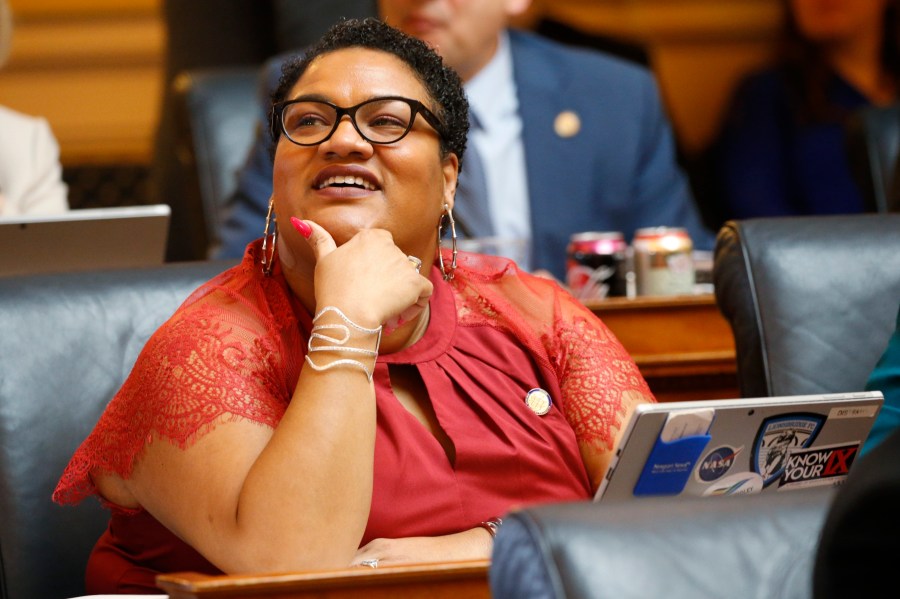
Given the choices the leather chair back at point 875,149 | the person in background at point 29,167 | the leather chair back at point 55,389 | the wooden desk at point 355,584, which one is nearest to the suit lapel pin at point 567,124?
the leather chair back at point 875,149

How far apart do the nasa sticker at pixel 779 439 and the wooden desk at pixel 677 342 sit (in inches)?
29.5

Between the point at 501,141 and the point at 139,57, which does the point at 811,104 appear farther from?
the point at 139,57

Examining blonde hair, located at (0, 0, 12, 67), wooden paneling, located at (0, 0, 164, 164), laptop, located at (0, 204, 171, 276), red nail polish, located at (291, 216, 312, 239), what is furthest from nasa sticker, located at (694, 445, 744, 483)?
wooden paneling, located at (0, 0, 164, 164)

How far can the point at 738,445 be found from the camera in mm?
1243

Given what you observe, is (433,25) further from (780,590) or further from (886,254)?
(780,590)

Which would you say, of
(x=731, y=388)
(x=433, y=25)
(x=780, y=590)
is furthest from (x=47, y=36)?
(x=780, y=590)

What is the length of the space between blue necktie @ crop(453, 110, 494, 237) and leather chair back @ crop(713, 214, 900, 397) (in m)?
0.95

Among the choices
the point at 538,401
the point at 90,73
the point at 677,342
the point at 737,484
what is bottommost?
the point at 90,73

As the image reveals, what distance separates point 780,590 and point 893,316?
1.09 metres

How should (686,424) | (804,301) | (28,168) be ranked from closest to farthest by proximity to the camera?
1. (686,424)
2. (804,301)
3. (28,168)

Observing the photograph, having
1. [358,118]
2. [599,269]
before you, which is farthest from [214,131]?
Result: [358,118]

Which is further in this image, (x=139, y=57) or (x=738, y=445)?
(x=139, y=57)

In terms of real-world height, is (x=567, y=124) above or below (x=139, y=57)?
above

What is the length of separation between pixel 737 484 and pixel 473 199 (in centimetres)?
150
